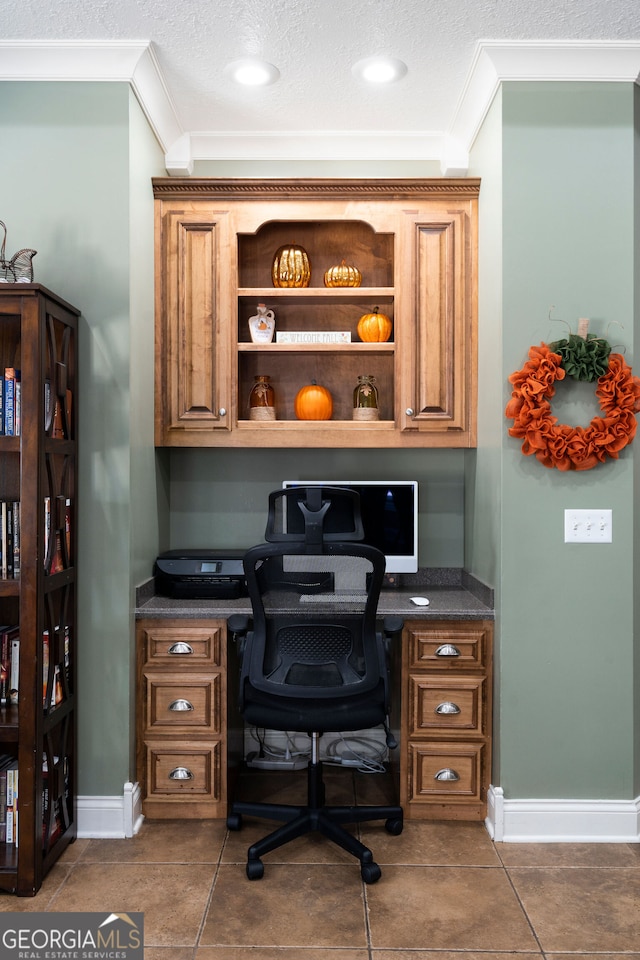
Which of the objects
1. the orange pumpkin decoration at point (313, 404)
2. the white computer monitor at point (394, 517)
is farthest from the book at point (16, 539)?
the orange pumpkin decoration at point (313, 404)

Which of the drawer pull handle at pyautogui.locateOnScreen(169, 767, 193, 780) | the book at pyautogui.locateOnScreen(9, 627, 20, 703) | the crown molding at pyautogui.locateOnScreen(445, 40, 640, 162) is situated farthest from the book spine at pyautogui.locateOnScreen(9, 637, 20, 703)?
the crown molding at pyautogui.locateOnScreen(445, 40, 640, 162)

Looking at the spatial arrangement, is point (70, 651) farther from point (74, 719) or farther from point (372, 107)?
point (372, 107)

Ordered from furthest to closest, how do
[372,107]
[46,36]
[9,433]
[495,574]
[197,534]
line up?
[197,534] < [372,107] < [495,574] < [46,36] < [9,433]

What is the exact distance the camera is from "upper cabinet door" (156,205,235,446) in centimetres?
302

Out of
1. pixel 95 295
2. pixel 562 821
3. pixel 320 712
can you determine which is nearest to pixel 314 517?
pixel 320 712

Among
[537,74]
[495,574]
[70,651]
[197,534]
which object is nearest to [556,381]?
[495,574]

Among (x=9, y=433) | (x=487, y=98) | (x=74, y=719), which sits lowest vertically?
(x=74, y=719)

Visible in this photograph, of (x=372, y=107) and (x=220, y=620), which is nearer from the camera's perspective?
(x=220, y=620)

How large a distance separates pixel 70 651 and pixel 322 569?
1.06 m

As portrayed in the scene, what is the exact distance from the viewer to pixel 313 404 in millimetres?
3141

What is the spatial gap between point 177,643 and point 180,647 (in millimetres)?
19

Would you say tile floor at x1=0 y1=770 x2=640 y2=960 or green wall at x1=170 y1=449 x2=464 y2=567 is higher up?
green wall at x1=170 y1=449 x2=464 y2=567

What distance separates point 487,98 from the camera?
2.72 metres

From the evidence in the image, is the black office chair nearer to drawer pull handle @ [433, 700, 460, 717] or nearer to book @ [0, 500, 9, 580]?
drawer pull handle @ [433, 700, 460, 717]
